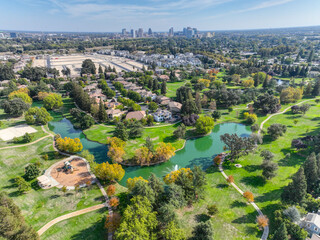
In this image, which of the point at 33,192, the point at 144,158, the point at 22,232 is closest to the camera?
the point at 22,232

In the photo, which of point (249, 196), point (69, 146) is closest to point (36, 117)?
point (69, 146)

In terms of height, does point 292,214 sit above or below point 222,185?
above

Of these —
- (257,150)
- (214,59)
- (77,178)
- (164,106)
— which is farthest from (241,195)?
(214,59)

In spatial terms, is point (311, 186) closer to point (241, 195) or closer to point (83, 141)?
point (241, 195)

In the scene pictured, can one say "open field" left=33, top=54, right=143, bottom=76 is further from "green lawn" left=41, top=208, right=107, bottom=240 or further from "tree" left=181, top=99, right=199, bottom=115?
"green lawn" left=41, top=208, right=107, bottom=240

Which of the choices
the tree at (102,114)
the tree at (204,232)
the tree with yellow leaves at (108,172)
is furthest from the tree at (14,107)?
the tree at (204,232)

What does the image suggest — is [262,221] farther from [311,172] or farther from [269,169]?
[311,172]
